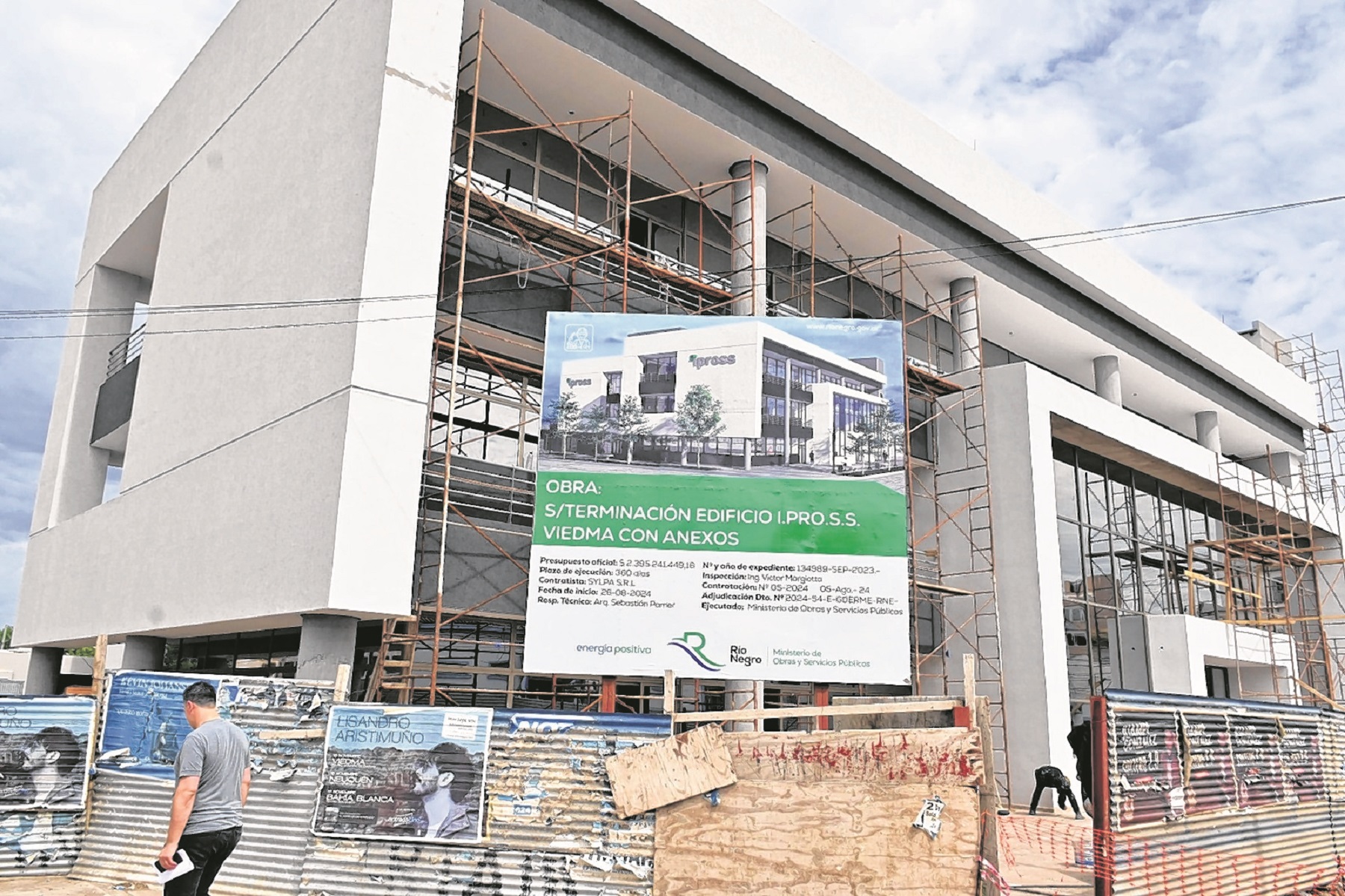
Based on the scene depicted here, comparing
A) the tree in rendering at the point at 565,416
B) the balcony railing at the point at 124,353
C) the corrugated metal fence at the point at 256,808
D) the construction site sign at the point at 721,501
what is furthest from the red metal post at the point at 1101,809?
the balcony railing at the point at 124,353

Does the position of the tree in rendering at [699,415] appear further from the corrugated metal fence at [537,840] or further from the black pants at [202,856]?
the black pants at [202,856]

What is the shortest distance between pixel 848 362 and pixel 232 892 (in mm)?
9822

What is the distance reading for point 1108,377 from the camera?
1150 inches

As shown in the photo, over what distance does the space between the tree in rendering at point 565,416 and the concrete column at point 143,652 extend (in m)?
9.55

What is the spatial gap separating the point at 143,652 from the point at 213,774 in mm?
13159

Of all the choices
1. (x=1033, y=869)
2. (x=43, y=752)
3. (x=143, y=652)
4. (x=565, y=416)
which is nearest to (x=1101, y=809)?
(x=1033, y=869)

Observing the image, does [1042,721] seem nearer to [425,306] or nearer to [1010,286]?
[1010,286]

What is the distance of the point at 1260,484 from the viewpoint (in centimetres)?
3428

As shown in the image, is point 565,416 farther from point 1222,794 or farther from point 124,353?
point 124,353

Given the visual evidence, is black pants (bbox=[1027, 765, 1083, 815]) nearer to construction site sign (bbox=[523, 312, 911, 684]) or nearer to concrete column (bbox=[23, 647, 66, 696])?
construction site sign (bbox=[523, 312, 911, 684])

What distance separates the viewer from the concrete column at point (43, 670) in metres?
22.8

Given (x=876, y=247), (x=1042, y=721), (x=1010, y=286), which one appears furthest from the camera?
(x=1010, y=286)

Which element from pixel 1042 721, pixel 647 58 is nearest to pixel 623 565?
pixel 647 58

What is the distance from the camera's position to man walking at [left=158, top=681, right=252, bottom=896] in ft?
21.0
